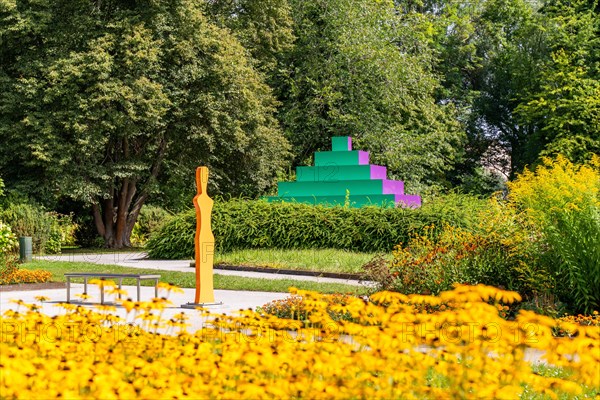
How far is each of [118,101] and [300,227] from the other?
8665 millimetres

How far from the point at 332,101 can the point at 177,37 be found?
776 centimetres

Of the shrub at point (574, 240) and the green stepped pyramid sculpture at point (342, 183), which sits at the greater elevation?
the green stepped pyramid sculpture at point (342, 183)

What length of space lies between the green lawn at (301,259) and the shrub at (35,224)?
23.5 feet

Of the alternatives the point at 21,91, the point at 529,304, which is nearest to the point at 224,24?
the point at 21,91

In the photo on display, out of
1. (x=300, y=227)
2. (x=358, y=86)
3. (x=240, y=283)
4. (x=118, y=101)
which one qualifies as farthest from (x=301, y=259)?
(x=358, y=86)

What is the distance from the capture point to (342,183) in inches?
1055

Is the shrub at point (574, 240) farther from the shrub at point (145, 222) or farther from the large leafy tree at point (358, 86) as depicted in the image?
the shrub at point (145, 222)

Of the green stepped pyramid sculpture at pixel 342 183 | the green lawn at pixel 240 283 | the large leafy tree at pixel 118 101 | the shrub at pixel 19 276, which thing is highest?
the large leafy tree at pixel 118 101

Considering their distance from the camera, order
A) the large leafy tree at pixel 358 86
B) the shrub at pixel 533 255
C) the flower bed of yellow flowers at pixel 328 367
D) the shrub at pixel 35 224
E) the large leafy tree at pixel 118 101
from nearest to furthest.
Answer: the flower bed of yellow flowers at pixel 328 367 < the shrub at pixel 533 255 < the shrub at pixel 35 224 < the large leafy tree at pixel 118 101 < the large leafy tree at pixel 358 86

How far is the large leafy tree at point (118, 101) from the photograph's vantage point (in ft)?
90.7

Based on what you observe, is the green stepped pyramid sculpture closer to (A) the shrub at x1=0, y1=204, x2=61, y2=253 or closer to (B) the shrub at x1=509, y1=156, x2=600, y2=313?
(A) the shrub at x1=0, y1=204, x2=61, y2=253

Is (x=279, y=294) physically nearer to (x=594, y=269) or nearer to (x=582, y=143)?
(x=594, y=269)

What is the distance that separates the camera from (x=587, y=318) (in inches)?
Answer: 391

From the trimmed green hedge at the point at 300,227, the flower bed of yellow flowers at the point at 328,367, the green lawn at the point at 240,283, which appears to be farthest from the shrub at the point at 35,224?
the flower bed of yellow flowers at the point at 328,367
